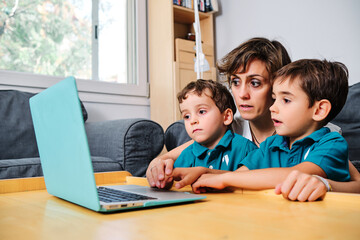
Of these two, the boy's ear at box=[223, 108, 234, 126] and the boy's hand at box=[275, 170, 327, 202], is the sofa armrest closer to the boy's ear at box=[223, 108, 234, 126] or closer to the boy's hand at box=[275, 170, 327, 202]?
the boy's ear at box=[223, 108, 234, 126]

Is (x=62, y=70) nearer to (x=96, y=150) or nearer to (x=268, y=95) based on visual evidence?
(x=96, y=150)

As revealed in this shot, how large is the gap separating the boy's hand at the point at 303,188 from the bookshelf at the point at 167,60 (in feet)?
8.13

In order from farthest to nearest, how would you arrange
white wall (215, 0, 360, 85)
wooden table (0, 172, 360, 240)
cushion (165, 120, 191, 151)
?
1. white wall (215, 0, 360, 85)
2. cushion (165, 120, 191, 151)
3. wooden table (0, 172, 360, 240)

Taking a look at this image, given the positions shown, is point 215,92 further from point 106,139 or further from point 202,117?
point 106,139

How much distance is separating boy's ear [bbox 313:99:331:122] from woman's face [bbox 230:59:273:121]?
0.31m

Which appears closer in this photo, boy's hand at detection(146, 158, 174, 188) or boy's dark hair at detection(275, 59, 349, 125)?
boy's hand at detection(146, 158, 174, 188)

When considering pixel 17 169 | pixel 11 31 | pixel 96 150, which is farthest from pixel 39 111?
pixel 11 31

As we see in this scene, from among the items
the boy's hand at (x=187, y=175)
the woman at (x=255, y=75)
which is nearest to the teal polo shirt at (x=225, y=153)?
the woman at (x=255, y=75)

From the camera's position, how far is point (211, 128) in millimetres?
1256

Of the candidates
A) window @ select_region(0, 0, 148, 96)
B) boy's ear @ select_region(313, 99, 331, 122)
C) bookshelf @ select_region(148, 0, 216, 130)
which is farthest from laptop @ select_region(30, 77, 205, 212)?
bookshelf @ select_region(148, 0, 216, 130)

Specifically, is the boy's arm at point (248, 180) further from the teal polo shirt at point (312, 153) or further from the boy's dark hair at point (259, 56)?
the boy's dark hair at point (259, 56)

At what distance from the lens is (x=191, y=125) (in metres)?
1.26

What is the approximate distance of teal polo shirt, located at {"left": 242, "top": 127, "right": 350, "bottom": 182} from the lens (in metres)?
0.80

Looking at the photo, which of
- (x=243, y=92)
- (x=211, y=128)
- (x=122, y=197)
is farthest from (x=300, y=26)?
(x=122, y=197)
